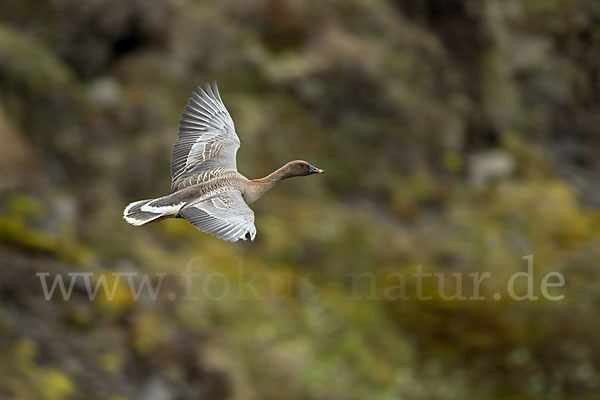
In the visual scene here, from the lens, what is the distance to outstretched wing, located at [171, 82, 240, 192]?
15422 mm

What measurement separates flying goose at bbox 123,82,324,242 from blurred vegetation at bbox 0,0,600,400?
8293 mm

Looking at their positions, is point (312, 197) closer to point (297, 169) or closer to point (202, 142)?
point (202, 142)

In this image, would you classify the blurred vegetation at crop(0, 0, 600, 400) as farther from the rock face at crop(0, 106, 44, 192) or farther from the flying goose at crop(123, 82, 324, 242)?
the flying goose at crop(123, 82, 324, 242)

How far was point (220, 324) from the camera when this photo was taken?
82.7ft

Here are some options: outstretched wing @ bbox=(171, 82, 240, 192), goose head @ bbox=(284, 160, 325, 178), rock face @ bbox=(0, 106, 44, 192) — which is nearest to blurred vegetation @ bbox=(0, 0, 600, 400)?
rock face @ bbox=(0, 106, 44, 192)

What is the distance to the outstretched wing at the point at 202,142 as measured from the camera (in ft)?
50.6

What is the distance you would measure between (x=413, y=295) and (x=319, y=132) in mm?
7118

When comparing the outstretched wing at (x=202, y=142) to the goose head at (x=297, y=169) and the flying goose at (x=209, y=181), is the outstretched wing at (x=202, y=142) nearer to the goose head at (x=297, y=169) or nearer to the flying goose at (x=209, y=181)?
the flying goose at (x=209, y=181)

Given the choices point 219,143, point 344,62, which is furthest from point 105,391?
point 344,62

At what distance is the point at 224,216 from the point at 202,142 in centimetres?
311

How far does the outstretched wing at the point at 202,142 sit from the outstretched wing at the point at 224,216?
1.42 m

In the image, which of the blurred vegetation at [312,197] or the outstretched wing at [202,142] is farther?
the blurred vegetation at [312,197]

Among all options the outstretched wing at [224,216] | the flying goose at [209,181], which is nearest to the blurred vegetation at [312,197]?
the flying goose at [209,181]

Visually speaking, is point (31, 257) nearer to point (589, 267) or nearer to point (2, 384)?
point (2, 384)
